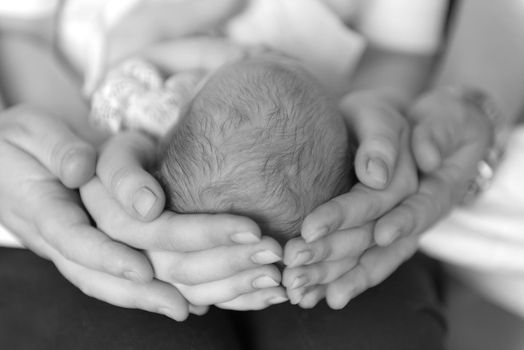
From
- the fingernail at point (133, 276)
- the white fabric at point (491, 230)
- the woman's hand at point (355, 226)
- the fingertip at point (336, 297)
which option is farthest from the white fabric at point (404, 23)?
the fingernail at point (133, 276)

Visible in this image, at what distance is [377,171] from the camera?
2.38 ft

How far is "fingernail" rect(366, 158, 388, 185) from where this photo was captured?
28.6 inches

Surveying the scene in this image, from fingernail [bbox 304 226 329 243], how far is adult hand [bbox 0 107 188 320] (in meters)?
0.17

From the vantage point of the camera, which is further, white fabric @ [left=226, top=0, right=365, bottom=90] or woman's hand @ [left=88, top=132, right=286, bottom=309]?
white fabric @ [left=226, top=0, right=365, bottom=90]

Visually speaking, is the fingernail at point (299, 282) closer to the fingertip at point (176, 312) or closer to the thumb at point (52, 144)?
the fingertip at point (176, 312)

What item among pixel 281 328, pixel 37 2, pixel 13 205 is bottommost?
pixel 281 328

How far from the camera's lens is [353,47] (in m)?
1.19

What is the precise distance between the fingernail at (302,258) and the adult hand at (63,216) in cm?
15

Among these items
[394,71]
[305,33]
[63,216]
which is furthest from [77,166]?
[394,71]

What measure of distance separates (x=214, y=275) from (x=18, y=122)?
0.35 meters

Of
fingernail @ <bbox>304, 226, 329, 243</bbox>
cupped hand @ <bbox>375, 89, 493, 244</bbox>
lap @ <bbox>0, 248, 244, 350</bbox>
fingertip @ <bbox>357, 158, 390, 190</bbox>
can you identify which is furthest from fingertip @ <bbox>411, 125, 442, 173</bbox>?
lap @ <bbox>0, 248, 244, 350</bbox>

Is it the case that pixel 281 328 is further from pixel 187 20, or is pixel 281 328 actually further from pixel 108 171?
pixel 187 20

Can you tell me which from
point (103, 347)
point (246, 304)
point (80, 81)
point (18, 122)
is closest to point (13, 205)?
point (18, 122)

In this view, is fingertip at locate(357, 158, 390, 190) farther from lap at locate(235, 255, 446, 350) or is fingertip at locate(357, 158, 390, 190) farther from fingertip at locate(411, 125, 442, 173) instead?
lap at locate(235, 255, 446, 350)
